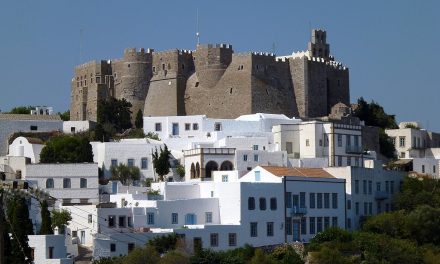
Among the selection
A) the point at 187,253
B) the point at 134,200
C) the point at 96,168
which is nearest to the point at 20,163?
the point at 96,168

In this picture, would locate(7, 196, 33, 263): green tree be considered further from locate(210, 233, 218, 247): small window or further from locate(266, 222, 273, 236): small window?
locate(266, 222, 273, 236): small window

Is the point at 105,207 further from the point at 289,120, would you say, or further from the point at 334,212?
the point at 289,120

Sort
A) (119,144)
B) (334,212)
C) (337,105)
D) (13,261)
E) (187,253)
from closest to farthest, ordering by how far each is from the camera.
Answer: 1. (13,261)
2. (187,253)
3. (334,212)
4. (119,144)
5. (337,105)

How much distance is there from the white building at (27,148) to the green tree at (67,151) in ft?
3.85

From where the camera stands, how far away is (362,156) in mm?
65875

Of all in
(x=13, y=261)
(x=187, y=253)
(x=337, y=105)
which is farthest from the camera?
(x=337, y=105)

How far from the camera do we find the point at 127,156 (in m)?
63.9

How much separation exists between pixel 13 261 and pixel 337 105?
1647 inches

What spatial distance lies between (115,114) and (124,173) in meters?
12.6

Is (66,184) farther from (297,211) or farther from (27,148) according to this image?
(297,211)

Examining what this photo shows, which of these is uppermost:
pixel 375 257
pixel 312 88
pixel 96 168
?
pixel 312 88

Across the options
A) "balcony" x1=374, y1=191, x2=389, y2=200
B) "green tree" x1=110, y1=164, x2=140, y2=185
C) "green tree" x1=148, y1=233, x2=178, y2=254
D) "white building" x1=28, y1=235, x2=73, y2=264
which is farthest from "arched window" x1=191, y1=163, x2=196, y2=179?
"white building" x1=28, y1=235, x2=73, y2=264

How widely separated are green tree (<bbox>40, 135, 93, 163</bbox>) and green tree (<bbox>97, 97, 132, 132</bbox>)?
11.2 m

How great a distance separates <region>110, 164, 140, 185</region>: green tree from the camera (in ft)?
206
